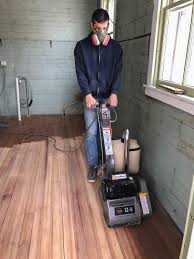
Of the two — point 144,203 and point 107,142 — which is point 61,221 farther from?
point 107,142

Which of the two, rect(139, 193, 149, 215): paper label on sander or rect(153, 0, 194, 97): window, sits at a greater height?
rect(153, 0, 194, 97): window

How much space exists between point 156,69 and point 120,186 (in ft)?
3.38

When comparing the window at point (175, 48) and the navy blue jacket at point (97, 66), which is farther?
the navy blue jacket at point (97, 66)

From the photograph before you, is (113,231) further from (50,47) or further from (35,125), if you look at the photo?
(50,47)

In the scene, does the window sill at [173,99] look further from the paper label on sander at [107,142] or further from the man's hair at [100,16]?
the man's hair at [100,16]

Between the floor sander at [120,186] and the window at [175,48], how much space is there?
1.90 feet

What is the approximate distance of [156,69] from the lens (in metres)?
1.96

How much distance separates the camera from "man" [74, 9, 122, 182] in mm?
2096

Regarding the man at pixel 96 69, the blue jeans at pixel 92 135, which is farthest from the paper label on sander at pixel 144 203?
the blue jeans at pixel 92 135

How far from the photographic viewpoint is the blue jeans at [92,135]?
228cm

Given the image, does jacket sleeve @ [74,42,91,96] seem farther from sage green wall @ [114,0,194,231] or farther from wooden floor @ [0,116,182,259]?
wooden floor @ [0,116,182,259]

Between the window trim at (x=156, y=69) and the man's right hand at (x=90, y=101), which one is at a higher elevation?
the window trim at (x=156, y=69)

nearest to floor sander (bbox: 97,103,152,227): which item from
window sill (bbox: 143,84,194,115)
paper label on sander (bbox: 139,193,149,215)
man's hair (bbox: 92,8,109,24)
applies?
paper label on sander (bbox: 139,193,149,215)

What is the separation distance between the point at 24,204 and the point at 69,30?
3.60 metres
